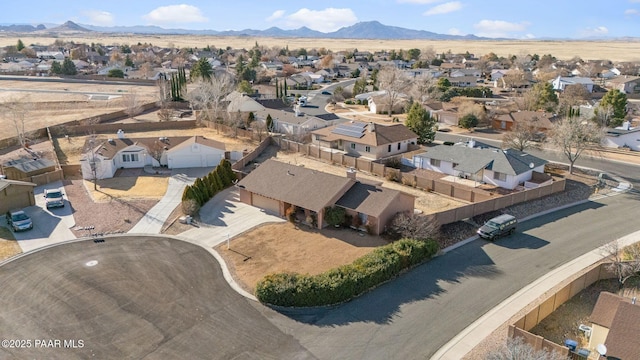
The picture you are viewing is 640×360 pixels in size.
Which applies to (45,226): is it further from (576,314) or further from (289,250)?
(576,314)

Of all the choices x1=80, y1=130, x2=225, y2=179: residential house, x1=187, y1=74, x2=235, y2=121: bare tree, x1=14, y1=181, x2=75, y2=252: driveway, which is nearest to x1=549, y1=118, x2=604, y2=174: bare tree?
x1=80, y1=130, x2=225, y2=179: residential house

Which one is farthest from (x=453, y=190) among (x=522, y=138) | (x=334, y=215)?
(x=522, y=138)

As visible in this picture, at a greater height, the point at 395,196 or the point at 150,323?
the point at 395,196

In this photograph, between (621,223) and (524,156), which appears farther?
(524,156)

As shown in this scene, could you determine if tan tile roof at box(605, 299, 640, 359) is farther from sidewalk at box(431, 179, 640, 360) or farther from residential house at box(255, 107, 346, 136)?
residential house at box(255, 107, 346, 136)

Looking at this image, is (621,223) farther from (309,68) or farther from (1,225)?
(309,68)

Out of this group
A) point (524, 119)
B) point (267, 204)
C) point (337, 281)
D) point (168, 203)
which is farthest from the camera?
point (524, 119)

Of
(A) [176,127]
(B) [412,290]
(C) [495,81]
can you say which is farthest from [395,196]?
(C) [495,81]
